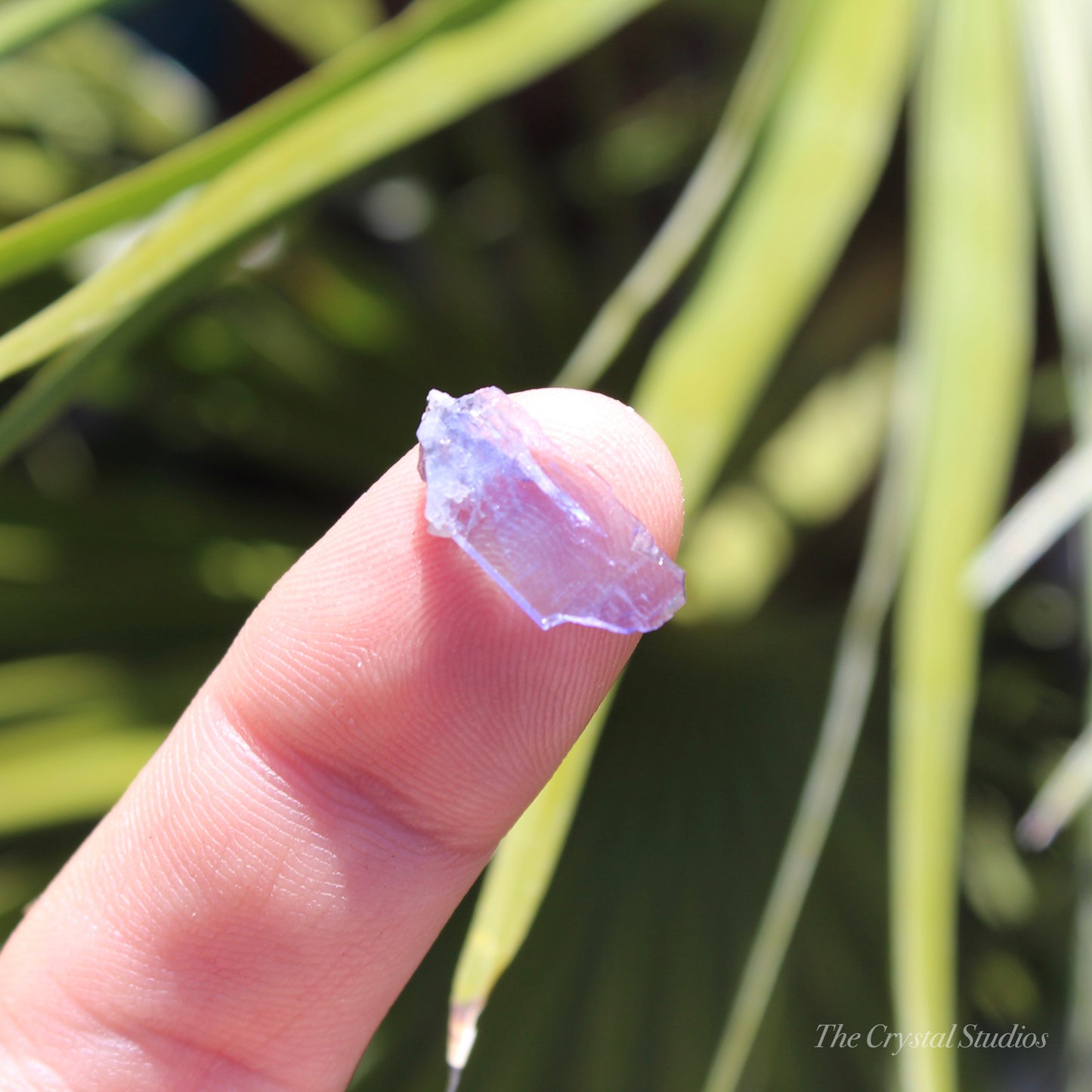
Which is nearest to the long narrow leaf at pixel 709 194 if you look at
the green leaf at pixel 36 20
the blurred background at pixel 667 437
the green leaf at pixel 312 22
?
the blurred background at pixel 667 437

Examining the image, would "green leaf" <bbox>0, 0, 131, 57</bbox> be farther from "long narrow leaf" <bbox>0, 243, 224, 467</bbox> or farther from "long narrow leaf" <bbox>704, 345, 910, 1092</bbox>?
"long narrow leaf" <bbox>704, 345, 910, 1092</bbox>

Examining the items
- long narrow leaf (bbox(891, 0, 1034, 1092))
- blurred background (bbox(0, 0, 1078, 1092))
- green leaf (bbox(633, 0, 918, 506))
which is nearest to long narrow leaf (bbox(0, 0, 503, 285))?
blurred background (bbox(0, 0, 1078, 1092))

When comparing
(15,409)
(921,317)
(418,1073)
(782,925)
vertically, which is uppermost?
(921,317)

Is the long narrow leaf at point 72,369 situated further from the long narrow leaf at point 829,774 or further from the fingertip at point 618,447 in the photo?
the long narrow leaf at point 829,774

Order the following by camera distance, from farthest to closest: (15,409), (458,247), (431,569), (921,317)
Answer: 1. (458,247)
2. (921,317)
3. (15,409)
4. (431,569)

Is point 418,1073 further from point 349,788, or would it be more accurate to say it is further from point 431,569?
point 431,569

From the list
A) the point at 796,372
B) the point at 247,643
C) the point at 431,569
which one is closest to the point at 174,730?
the point at 247,643

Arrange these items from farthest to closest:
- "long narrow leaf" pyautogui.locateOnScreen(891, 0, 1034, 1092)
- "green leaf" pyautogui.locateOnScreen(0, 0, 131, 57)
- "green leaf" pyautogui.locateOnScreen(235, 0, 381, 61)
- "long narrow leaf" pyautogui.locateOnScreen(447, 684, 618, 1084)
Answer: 1. "green leaf" pyautogui.locateOnScreen(235, 0, 381, 61)
2. "green leaf" pyautogui.locateOnScreen(0, 0, 131, 57)
3. "long narrow leaf" pyautogui.locateOnScreen(891, 0, 1034, 1092)
4. "long narrow leaf" pyautogui.locateOnScreen(447, 684, 618, 1084)
